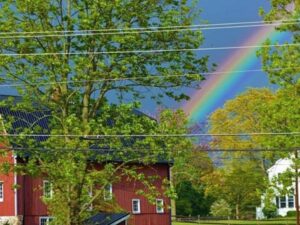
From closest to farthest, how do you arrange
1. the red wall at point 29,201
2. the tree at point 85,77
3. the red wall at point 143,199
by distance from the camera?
1. the tree at point 85,77
2. the red wall at point 29,201
3. the red wall at point 143,199

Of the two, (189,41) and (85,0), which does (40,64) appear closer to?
(85,0)

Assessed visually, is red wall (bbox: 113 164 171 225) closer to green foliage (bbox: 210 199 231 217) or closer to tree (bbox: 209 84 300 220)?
tree (bbox: 209 84 300 220)

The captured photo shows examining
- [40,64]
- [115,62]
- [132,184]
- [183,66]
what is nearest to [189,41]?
[183,66]

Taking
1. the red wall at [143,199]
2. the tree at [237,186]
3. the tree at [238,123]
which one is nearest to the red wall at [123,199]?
the red wall at [143,199]

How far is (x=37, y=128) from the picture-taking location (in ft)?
122

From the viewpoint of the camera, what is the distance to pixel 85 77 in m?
35.8

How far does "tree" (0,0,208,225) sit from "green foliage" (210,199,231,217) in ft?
149

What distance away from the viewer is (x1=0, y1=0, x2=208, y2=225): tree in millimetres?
34969

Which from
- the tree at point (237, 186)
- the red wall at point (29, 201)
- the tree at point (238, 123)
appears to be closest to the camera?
the red wall at point (29, 201)

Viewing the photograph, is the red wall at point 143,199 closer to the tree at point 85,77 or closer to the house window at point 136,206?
the house window at point 136,206

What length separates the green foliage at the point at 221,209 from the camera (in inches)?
3209

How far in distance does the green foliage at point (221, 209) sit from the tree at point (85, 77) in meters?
45.4

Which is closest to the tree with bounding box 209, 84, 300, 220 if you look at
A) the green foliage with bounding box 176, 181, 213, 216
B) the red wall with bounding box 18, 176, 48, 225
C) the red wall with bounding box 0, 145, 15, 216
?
the green foliage with bounding box 176, 181, 213, 216

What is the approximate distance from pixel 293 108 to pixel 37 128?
39.7 feet
